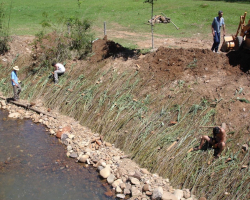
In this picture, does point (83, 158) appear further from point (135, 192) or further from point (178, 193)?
point (178, 193)

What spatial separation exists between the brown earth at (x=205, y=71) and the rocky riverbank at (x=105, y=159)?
2749mm

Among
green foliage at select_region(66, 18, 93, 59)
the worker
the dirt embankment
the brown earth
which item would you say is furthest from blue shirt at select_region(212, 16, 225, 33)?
green foliage at select_region(66, 18, 93, 59)

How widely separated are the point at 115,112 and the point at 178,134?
254 centimetres

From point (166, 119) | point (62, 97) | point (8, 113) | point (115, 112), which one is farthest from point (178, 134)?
point (8, 113)

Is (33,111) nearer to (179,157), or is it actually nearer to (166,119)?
(166,119)

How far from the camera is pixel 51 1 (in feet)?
93.7

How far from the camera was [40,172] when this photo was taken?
8.45m

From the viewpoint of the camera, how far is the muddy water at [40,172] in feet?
25.3

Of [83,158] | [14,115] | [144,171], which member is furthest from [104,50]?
[144,171]

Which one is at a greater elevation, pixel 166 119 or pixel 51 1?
pixel 51 1

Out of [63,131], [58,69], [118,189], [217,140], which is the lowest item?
[118,189]

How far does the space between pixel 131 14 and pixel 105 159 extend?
15141 millimetres

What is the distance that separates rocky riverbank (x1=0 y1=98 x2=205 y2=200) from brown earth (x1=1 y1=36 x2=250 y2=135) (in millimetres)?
2749

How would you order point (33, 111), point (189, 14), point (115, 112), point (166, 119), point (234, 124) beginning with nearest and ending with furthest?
point (234, 124), point (166, 119), point (115, 112), point (33, 111), point (189, 14)
